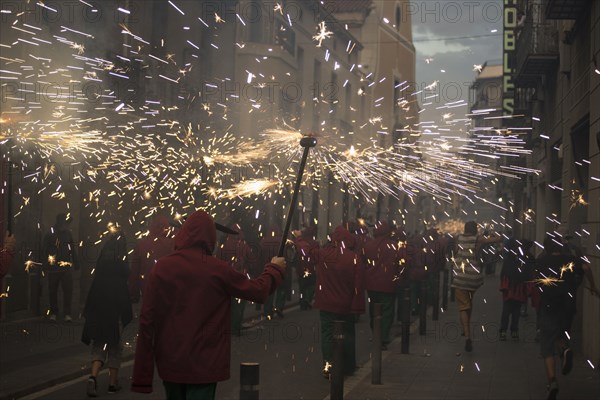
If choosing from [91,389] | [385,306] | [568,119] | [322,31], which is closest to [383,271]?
[385,306]

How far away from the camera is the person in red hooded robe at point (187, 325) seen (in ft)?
19.3

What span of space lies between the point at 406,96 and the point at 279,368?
4381cm

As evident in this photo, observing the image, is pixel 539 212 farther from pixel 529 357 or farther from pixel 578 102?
pixel 529 357

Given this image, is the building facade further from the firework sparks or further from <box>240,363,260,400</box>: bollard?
the firework sparks

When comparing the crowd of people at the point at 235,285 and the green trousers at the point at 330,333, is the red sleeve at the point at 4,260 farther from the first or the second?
the green trousers at the point at 330,333

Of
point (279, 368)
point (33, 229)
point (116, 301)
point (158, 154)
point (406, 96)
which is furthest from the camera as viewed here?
point (406, 96)

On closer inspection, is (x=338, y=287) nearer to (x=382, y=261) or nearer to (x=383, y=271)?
(x=383, y=271)

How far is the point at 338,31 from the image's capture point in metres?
38.6

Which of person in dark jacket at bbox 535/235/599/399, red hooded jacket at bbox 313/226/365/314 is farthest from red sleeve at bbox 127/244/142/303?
person in dark jacket at bbox 535/235/599/399

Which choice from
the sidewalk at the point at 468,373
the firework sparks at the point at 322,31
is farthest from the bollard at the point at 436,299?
the firework sparks at the point at 322,31

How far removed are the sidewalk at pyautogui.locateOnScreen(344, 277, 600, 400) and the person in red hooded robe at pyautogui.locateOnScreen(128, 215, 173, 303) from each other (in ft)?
10.7

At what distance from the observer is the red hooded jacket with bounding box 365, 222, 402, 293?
13.4 m

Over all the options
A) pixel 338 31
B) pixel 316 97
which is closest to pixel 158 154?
pixel 316 97

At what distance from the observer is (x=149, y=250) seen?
1345 cm
